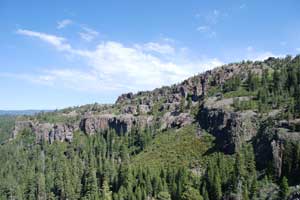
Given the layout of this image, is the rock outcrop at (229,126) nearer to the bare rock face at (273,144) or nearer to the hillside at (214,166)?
the hillside at (214,166)

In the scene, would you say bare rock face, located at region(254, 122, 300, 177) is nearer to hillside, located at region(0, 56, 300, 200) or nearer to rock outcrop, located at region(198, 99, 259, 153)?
hillside, located at region(0, 56, 300, 200)

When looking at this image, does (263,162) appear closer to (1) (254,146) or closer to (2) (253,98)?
(1) (254,146)

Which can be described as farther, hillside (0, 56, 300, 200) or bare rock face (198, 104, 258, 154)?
bare rock face (198, 104, 258, 154)

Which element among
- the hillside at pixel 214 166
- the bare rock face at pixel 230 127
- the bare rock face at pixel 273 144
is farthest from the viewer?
the bare rock face at pixel 230 127

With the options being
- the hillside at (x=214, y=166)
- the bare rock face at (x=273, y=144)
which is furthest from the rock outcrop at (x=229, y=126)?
the bare rock face at (x=273, y=144)

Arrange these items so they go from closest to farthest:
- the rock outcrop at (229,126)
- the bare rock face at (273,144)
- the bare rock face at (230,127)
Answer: the bare rock face at (273,144)
the bare rock face at (230,127)
the rock outcrop at (229,126)

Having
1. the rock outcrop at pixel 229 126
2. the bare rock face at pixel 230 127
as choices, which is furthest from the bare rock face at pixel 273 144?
the rock outcrop at pixel 229 126

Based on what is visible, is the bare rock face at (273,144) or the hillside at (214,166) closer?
the hillside at (214,166)

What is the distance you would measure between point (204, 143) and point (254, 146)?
3575 centimetres

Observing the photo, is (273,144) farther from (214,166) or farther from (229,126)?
(229,126)

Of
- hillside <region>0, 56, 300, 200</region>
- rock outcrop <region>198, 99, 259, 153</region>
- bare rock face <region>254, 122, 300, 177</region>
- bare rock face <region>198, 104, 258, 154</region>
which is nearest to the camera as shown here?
hillside <region>0, 56, 300, 200</region>

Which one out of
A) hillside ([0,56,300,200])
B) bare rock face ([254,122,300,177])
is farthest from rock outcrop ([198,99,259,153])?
bare rock face ([254,122,300,177])

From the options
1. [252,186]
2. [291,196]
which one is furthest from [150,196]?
[291,196]

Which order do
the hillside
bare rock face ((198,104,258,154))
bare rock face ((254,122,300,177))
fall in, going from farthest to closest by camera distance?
bare rock face ((198,104,258,154)) < bare rock face ((254,122,300,177)) < the hillside
